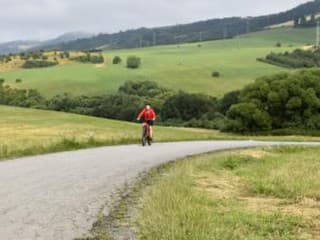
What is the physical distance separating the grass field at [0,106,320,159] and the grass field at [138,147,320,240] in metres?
8.08

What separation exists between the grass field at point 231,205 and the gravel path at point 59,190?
902mm

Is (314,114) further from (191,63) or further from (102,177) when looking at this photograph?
(191,63)

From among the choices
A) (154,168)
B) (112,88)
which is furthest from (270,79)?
(154,168)

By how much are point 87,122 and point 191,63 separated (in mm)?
69483

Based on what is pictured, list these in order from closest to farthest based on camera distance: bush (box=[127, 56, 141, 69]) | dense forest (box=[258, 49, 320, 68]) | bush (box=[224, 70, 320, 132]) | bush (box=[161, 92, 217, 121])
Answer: bush (box=[224, 70, 320, 132]) → bush (box=[161, 92, 217, 121]) → dense forest (box=[258, 49, 320, 68]) → bush (box=[127, 56, 141, 69])

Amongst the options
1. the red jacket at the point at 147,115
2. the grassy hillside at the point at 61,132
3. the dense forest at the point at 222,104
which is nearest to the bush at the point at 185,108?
the dense forest at the point at 222,104

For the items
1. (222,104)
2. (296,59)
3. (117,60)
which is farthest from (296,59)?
(222,104)

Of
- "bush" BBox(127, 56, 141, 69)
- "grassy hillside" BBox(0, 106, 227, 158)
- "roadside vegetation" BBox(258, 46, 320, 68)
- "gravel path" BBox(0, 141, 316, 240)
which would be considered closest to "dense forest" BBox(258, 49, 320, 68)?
"roadside vegetation" BBox(258, 46, 320, 68)

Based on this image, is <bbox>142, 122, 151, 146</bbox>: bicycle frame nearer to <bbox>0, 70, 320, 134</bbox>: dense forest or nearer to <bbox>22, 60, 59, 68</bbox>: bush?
<bbox>0, 70, 320, 134</bbox>: dense forest

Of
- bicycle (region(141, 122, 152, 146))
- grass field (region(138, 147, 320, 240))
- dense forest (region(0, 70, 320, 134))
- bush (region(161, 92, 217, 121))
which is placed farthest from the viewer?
bush (region(161, 92, 217, 121))

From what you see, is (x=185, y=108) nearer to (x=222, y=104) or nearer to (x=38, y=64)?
(x=222, y=104)

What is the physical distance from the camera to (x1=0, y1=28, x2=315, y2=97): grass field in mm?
109000

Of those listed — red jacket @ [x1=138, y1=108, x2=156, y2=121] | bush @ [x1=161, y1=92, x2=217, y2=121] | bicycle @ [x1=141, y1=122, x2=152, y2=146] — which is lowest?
bush @ [x1=161, y1=92, x2=217, y2=121]

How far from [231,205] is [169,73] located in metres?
109
